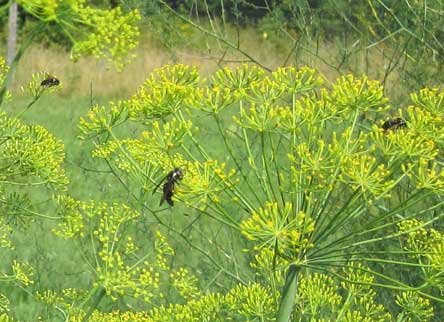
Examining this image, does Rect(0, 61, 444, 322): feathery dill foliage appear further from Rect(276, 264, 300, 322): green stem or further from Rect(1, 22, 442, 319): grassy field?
Rect(1, 22, 442, 319): grassy field

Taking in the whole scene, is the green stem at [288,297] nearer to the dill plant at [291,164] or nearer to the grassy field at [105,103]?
the dill plant at [291,164]

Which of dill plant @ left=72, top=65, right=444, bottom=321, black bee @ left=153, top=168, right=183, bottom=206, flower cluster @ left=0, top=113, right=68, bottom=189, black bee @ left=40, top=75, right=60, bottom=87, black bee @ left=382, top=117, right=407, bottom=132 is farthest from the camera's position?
black bee @ left=40, top=75, right=60, bottom=87

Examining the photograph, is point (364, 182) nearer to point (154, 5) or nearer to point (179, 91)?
point (179, 91)

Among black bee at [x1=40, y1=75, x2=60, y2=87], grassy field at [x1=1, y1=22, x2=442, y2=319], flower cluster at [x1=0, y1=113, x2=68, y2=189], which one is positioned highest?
black bee at [x1=40, y1=75, x2=60, y2=87]

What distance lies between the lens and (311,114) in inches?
87.9

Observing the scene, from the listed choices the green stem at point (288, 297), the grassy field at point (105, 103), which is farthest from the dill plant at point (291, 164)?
the grassy field at point (105, 103)

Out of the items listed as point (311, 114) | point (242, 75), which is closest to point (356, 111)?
point (311, 114)

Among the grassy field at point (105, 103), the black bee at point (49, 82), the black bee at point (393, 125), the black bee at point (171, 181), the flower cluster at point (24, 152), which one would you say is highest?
the black bee at point (393, 125)

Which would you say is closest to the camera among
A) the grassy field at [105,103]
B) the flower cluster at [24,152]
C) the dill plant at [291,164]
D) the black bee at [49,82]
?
the dill plant at [291,164]

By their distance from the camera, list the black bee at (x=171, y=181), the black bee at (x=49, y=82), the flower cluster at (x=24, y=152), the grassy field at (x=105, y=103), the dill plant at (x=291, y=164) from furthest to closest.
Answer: the grassy field at (x=105, y=103) → the black bee at (x=49, y=82) → the flower cluster at (x=24, y=152) → the black bee at (x=171, y=181) → the dill plant at (x=291, y=164)

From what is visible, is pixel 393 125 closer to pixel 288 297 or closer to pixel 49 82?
pixel 288 297

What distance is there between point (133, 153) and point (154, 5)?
2.87 m

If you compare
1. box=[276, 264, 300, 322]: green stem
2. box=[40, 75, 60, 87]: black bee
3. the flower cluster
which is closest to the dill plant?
box=[276, 264, 300, 322]: green stem

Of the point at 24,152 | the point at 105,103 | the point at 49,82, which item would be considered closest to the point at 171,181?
the point at 24,152
